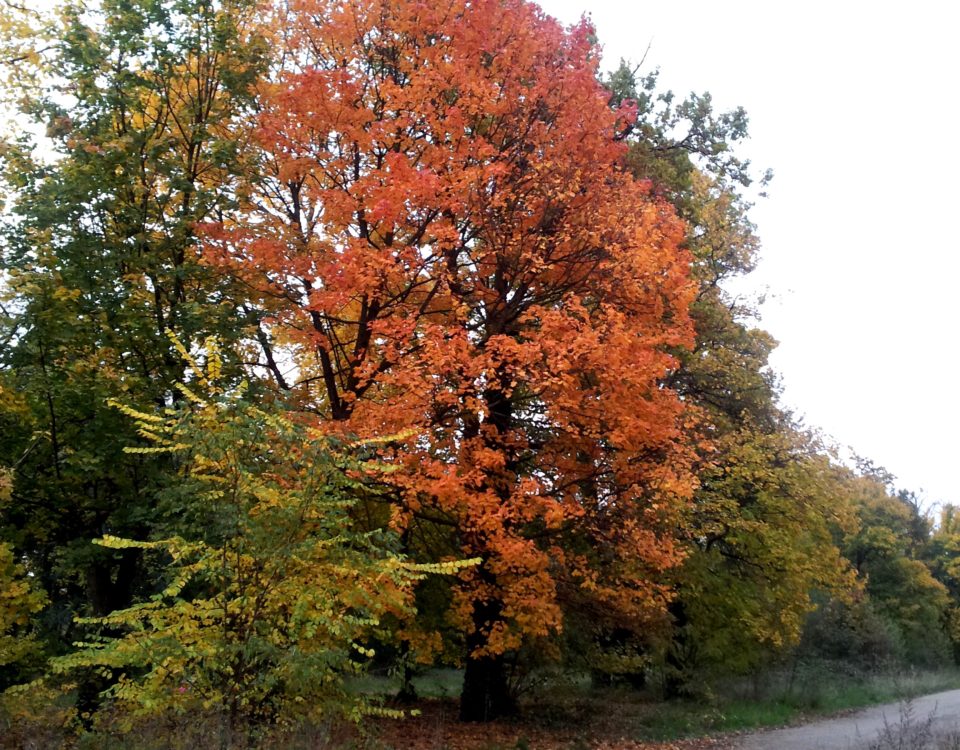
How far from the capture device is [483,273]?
37.7 ft

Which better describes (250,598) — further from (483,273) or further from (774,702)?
(774,702)

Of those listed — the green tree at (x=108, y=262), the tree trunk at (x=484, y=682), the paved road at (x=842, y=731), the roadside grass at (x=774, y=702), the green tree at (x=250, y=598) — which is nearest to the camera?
the green tree at (x=250, y=598)

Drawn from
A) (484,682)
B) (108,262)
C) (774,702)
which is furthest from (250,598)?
(774,702)

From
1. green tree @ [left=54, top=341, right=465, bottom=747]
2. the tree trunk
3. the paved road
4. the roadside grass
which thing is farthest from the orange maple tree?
the roadside grass

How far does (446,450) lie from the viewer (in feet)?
35.0

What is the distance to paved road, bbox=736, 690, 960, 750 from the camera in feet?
41.2

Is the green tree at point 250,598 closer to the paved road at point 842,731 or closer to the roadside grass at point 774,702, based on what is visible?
the paved road at point 842,731

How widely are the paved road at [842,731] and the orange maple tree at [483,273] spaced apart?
13.5ft

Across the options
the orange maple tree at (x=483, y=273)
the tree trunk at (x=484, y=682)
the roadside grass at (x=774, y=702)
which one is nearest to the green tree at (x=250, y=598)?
the orange maple tree at (x=483, y=273)

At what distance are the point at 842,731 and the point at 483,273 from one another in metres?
11.7

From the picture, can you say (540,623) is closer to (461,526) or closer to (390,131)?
(461,526)

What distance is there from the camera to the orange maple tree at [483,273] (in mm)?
9727

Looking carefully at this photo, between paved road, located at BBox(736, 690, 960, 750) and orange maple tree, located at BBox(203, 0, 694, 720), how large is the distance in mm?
4129

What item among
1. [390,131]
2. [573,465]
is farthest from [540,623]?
[390,131]
